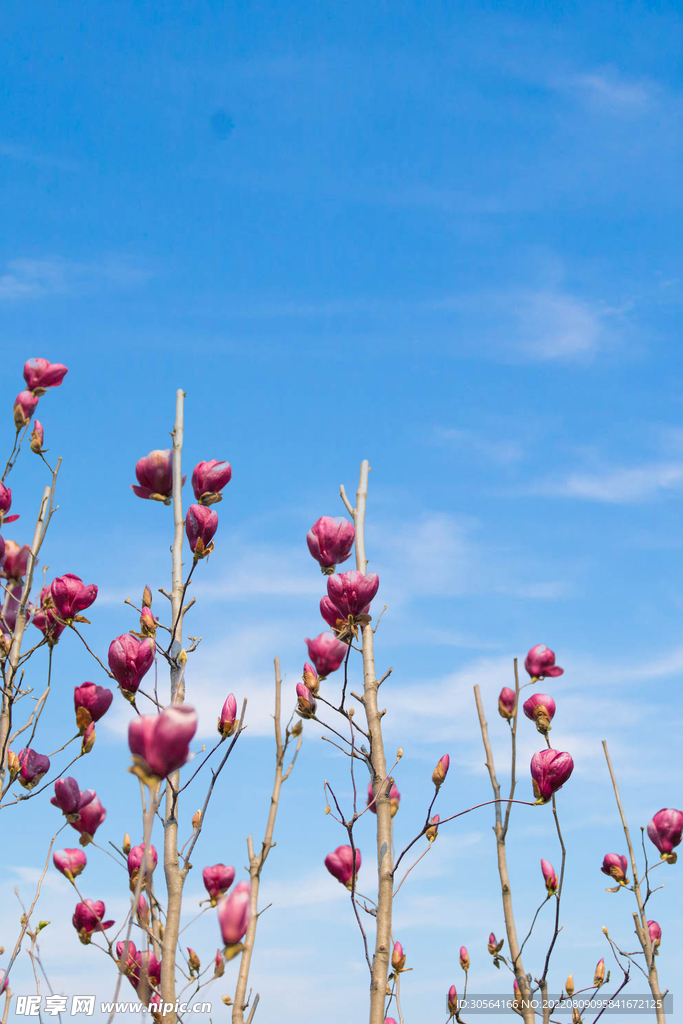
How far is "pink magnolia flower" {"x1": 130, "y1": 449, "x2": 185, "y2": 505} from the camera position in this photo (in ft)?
10.4

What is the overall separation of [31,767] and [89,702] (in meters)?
0.80

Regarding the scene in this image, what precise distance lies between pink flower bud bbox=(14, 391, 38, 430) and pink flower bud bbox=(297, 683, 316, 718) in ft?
7.55

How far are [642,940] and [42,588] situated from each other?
3.34 m

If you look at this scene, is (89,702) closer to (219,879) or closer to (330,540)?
(219,879)

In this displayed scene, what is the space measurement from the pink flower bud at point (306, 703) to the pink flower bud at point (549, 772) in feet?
2.38

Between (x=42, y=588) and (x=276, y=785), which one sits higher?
(x=42, y=588)

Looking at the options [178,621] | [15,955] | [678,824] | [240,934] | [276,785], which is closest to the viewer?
[240,934]

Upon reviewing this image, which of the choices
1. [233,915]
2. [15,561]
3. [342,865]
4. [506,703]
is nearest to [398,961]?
[342,865]

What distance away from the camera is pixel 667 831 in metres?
3.72

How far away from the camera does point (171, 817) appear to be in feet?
9.16

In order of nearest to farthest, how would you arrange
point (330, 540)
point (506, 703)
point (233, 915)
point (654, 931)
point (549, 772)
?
point (233, 915), point (549, 772), point (330, 540), point (506, 703), point (654, 931)

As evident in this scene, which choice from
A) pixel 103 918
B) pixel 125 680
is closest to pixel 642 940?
pixel 103 918

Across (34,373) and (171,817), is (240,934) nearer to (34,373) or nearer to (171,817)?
(171,817)

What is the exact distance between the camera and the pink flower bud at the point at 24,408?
4.11 meters
